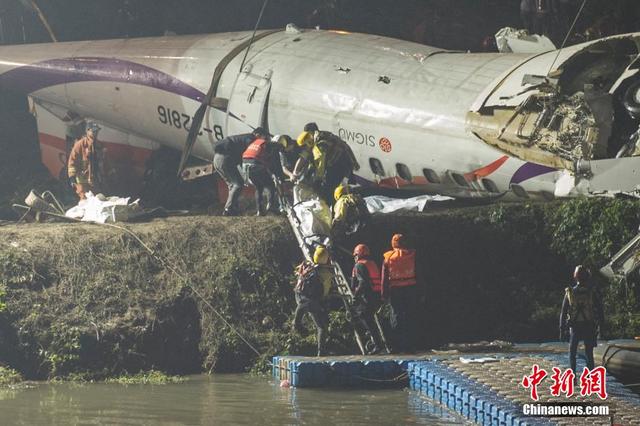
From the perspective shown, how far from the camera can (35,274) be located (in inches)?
881

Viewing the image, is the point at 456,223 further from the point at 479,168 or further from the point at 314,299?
the point at 314,299

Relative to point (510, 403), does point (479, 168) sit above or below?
above

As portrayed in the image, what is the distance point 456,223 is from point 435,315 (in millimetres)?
2037

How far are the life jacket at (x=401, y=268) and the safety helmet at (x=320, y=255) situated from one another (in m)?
1.04

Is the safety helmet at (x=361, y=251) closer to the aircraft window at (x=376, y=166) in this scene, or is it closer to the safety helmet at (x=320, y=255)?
the safety helmet at (x=320, y=255)

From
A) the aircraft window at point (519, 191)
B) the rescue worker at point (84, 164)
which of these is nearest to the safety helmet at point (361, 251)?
the aircraft window at point (519, 191)

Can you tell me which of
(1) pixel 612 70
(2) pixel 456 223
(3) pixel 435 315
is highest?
(1) pixel 612 70

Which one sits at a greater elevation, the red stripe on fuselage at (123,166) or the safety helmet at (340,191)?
the red stripe on fuselage at (123,166)

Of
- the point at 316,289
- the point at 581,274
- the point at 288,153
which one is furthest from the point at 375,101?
the point at 581,274

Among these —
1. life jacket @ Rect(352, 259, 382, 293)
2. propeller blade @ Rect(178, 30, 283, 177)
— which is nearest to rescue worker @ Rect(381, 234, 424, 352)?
life jacket @ Rect(352, 259, 382, 293)

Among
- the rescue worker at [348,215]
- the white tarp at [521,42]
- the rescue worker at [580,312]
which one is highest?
the white tarp at [521,42]

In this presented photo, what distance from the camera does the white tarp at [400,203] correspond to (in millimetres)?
24906

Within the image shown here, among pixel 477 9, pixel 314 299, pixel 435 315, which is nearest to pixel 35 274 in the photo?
pixel 314 299

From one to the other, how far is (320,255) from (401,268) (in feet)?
4.49
